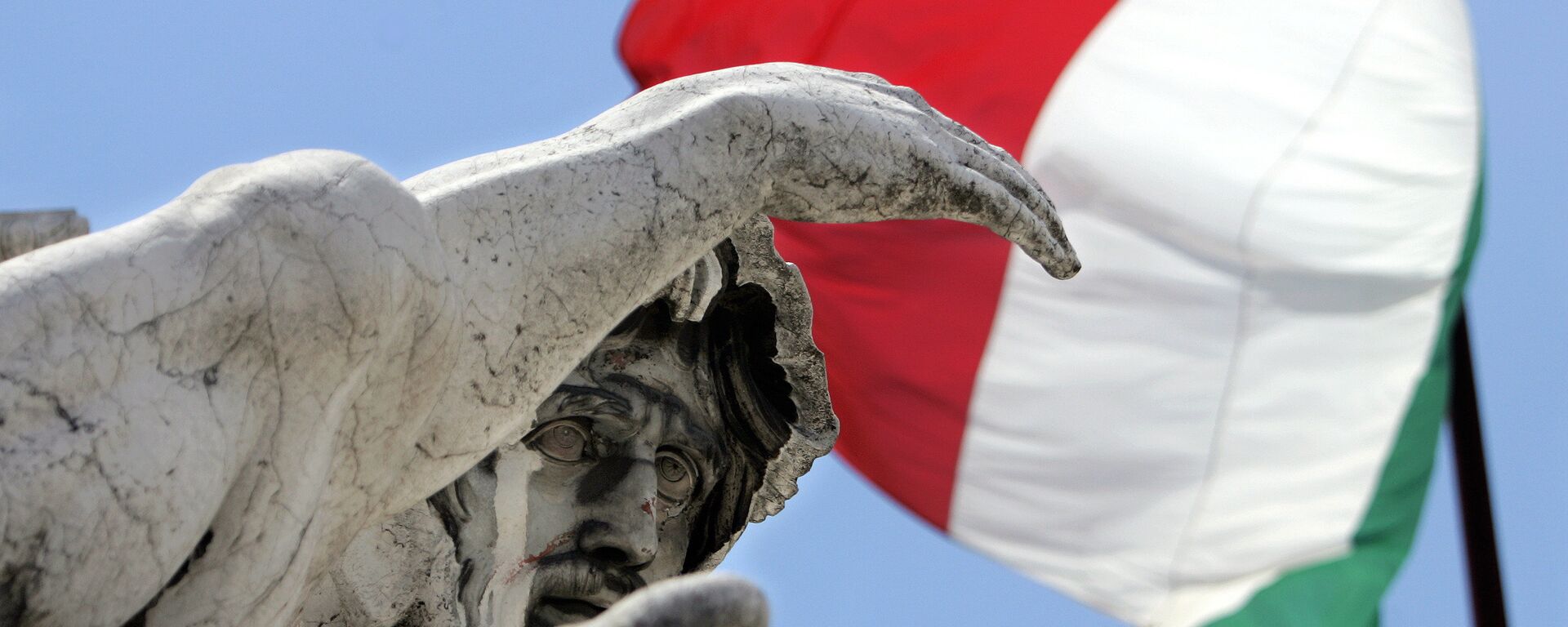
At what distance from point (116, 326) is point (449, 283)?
35cm

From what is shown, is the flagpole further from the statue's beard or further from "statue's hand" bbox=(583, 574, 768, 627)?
"statue's hand" bbox=(583, 574, 768, 627)

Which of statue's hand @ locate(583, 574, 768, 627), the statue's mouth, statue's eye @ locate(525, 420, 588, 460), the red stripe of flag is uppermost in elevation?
statue's hand @ locate(583, 574, 768, 627)

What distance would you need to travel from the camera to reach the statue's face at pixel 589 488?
260 cm

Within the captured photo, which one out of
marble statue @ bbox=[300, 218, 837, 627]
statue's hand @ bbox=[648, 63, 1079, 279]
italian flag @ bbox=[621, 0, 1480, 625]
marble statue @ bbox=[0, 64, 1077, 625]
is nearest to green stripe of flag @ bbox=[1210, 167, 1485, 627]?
italian flag @ bbox=[621, 0, 1480, 625]

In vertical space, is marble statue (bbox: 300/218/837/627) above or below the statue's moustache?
above

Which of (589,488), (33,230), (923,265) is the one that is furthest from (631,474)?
(923,265)

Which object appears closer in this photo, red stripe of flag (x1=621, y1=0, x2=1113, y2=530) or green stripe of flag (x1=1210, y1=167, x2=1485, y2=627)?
green stripe of flag (x1=1210, y1=167, x2=1485, y2=627)

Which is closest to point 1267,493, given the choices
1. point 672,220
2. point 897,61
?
point 897,61

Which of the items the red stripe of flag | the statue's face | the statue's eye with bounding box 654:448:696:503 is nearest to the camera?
the statue's face

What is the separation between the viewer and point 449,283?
1.88 m

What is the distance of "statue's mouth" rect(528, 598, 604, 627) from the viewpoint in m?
2.67

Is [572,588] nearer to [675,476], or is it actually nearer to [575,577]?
[575,577]

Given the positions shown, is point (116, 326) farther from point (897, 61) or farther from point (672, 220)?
point (897, 61)

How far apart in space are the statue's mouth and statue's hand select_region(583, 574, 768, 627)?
100 centimetres
